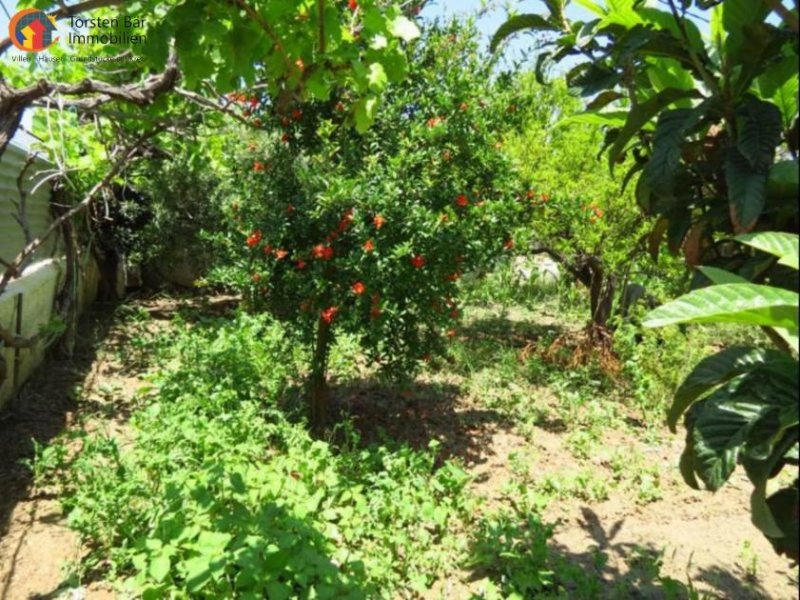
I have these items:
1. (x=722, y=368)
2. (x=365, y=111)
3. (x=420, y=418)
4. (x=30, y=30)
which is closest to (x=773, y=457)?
(x=722, y=368)

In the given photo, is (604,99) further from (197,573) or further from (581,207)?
(581,207)

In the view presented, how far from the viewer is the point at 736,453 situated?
1.08 metres

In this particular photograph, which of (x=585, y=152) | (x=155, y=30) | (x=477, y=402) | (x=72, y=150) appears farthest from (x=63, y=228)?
(x=585, y=152)

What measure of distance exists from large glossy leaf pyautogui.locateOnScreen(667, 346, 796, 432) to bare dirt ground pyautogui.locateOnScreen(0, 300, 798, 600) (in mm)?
1771

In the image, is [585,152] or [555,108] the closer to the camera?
[585,152]

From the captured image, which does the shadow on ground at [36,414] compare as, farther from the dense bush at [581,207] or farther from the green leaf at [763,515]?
the dense bush at [581,207]

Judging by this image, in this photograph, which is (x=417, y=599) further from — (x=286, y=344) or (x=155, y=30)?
(x=286, y=344)

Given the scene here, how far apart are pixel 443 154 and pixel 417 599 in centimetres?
315

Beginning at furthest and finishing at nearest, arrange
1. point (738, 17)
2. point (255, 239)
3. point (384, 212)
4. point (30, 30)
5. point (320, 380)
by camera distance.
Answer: point (320, 380)
point (255, 239)
point (384, 212)
point (30, 30)
point (738, 17)

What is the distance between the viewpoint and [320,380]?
5.04 metres

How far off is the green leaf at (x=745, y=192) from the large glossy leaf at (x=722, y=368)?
251 millimetres

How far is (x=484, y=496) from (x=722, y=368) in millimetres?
3212

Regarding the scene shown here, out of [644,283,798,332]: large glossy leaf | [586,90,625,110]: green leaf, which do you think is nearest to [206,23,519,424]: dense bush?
[586,90,625,110]: green leaf

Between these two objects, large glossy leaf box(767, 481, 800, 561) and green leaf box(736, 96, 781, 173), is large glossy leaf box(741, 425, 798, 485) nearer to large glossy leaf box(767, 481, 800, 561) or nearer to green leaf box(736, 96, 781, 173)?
large glossy leaf box(767, 481, 800, 561)
